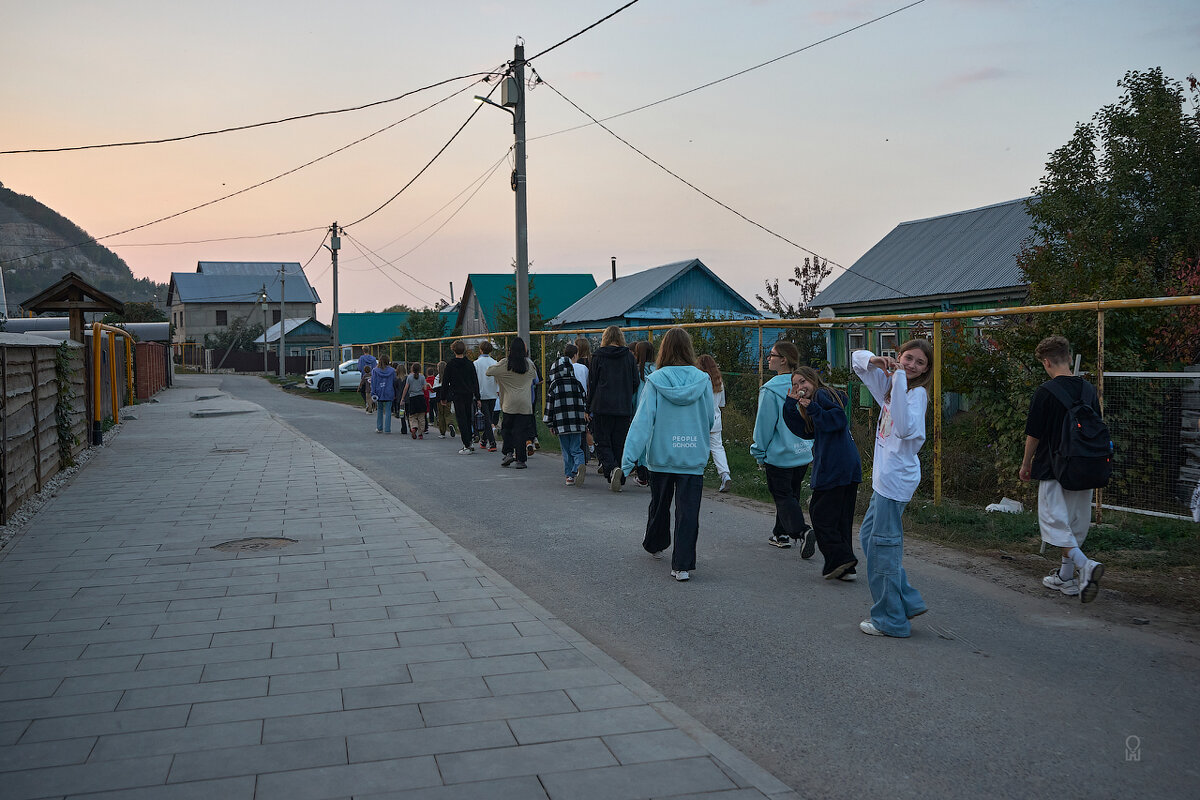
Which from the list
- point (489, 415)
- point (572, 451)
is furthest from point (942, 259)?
point (572, 451)

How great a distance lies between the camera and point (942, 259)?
27.6 m

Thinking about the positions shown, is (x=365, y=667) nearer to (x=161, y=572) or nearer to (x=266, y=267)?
(x=161, y=572)

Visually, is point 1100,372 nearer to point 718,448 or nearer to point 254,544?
point 718,448

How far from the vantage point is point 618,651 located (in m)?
5.27

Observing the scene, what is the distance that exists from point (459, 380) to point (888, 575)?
1087cm

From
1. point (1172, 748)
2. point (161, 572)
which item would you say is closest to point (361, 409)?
point (161, 572)

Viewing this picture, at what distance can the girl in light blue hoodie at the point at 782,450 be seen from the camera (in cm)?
772

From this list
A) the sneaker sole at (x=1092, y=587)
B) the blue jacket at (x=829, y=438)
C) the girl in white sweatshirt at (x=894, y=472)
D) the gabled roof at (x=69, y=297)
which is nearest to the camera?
the girl in white sweatshirt at (x=894, y=472)

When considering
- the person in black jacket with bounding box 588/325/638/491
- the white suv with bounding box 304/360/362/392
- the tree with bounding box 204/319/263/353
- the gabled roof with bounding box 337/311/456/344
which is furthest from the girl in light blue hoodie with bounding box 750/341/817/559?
the tree with bounding box 204/319/263/353

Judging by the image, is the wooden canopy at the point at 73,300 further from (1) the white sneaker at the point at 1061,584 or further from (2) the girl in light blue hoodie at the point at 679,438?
(1) the white sneaker at the point at 1061,584

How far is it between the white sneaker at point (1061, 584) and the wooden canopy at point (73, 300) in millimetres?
15274

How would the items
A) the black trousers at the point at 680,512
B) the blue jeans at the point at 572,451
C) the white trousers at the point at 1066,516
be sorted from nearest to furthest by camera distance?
the white trousers at the point at 1066,516, the black trousers at the point at 680,512, the blue jeans at the point at 572,451

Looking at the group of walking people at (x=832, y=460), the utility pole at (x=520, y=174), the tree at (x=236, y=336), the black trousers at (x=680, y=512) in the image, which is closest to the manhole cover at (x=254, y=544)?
the group of walking people at (x=832, y=460)

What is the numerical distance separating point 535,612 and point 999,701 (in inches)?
100
